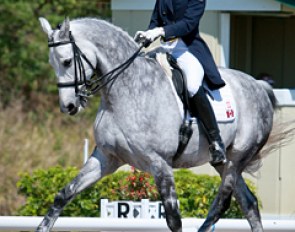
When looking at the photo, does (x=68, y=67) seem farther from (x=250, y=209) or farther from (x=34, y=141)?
(x=34, y=141)

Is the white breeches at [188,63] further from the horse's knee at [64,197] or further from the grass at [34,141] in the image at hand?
the grass at [34,141]

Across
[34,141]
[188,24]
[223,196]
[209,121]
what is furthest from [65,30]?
[34,141]

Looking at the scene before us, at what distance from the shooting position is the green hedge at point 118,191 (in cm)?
1161

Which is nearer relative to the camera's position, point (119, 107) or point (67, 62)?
point (67, 62)

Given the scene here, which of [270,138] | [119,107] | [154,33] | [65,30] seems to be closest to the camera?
[65,30]

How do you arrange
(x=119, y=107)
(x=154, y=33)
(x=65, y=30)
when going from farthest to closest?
(x=154, y=33)
(x=119, y=107)
(x=65, y=30)

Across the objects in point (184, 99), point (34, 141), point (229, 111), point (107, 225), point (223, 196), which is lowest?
point (34, 141)

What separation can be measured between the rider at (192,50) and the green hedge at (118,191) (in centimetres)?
234

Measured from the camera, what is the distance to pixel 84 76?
861cm

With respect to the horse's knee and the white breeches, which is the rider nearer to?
the white breeches

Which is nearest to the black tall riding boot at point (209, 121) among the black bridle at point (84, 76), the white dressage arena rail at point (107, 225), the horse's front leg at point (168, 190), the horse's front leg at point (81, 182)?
the horse's front leg at point (168, 190)

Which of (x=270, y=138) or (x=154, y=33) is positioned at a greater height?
(x=154, y=33)

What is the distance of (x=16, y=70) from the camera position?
71.4ft

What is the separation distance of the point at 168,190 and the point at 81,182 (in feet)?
2.33
